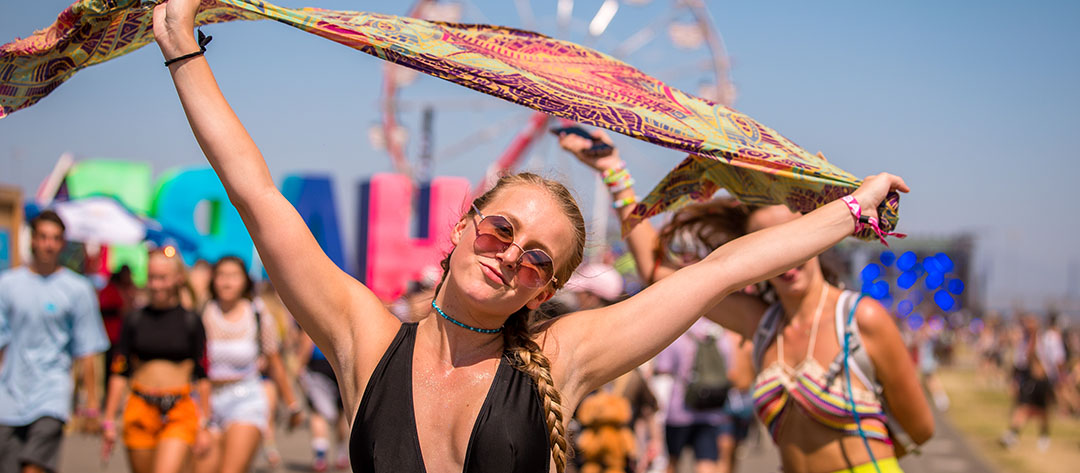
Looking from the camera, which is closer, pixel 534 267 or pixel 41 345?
pixel 534 267

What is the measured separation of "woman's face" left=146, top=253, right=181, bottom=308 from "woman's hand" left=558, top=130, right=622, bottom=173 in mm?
3779

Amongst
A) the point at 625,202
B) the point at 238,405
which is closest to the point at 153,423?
the point at 238,405

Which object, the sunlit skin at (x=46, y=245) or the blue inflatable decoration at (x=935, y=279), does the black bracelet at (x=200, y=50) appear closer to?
the sunlit skin at (x=46, y=245)

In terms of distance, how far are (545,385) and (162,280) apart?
4.63 meters

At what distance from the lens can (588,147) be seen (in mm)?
2992

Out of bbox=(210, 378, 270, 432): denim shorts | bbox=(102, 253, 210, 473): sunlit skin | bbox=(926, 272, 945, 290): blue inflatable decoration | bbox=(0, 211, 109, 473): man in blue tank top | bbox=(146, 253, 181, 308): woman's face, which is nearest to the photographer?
bbox=(0, 211, 109, 473): man in blue tank top

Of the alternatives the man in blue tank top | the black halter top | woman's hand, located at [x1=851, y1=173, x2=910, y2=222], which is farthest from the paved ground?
the black halter top

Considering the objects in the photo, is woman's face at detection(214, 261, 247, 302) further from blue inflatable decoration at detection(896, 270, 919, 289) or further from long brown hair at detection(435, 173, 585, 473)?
blue inflatable decoration at detection(896, 270, 919, 289)

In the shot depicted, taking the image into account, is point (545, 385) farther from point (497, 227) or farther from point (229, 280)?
point (229, 280)

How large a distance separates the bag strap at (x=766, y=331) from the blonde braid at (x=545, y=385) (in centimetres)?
164

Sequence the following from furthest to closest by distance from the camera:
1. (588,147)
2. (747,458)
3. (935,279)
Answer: (935,279), (747,458), (588,147)

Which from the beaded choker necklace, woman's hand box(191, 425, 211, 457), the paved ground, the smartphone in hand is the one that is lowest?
the paved ground

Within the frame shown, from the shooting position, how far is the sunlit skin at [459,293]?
1873 mm

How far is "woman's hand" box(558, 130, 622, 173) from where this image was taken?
9.82 feet
